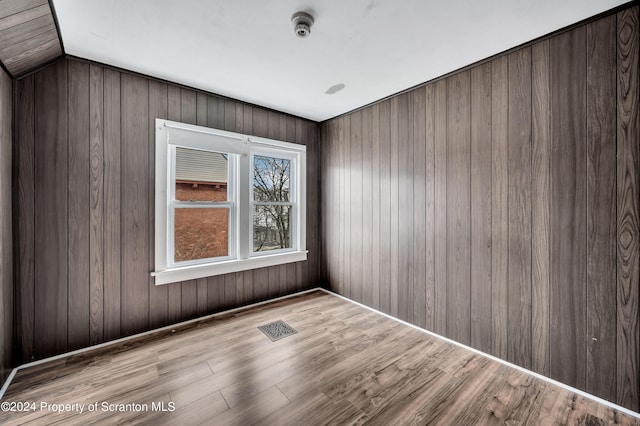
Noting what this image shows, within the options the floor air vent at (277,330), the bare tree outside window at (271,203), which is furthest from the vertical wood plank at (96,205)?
the bare tree outside window at (271,203)

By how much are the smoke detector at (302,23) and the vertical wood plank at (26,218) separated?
6.98ft

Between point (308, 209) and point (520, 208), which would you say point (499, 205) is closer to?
point (520, 208)

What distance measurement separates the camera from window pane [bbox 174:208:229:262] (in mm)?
2875

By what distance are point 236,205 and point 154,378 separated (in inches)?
71.1

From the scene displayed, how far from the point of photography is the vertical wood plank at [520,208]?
81.1 inches

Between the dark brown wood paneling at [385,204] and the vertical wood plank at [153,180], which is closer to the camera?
the vertical wood plank at [153,180]

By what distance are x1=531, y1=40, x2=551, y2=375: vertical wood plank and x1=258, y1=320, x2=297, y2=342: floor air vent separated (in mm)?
2018

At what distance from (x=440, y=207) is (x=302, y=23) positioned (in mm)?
1930

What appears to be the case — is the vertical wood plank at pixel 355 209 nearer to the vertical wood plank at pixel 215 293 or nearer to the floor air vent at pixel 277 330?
the floor air vent at pixel 277 330

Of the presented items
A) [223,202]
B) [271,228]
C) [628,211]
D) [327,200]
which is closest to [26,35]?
[223,202]

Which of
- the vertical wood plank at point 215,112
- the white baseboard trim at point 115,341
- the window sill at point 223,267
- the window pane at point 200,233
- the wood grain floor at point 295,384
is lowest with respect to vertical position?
the wood grain floor at point 295,384

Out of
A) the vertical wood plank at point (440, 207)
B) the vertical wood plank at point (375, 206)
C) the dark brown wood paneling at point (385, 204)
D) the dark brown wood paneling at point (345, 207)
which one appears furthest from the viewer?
the dark brown wood paneling at point (345, 207)

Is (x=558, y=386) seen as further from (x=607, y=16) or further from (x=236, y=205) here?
(x=236, y=205)

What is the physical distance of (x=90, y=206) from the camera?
7.66 feet
